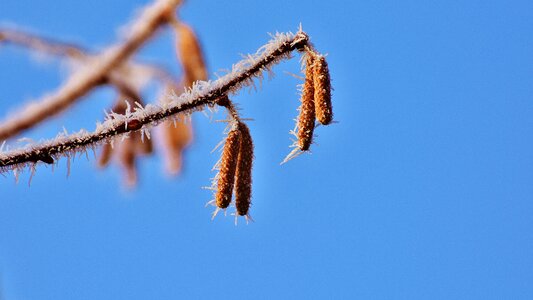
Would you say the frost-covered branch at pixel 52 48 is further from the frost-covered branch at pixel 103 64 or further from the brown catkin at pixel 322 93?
the brown catkin at pixel 322 93

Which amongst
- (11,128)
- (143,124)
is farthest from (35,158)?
(11,128)

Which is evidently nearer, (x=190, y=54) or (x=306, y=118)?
(x=306, y=118)

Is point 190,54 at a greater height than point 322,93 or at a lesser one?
greater

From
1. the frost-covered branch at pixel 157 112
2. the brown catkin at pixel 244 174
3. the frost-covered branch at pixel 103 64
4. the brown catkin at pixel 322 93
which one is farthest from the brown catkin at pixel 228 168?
the frost-covered branch at pixel 103 64

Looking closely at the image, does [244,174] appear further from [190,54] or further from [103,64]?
[103,64]

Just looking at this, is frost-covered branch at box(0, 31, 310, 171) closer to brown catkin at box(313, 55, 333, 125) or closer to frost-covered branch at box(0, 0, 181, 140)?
brown catkin at box(313, 55, 333, 125)

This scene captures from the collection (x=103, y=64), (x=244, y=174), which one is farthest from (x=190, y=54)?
(x=244, y=174)
